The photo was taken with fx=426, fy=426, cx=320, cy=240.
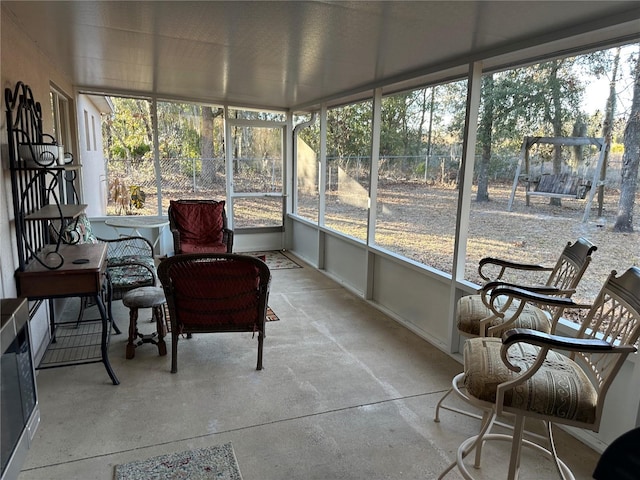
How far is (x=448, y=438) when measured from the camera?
2.27 meters

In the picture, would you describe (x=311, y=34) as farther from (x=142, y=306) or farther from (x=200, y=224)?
(x=200, y=224)

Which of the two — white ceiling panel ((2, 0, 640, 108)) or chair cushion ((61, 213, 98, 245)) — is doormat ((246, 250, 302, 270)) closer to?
chair cushion ((61, 213, 98, 245))

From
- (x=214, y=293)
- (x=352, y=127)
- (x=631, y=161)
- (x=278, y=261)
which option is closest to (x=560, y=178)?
(x=631, y=161)

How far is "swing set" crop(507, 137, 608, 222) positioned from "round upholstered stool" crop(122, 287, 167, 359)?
2.64 metres

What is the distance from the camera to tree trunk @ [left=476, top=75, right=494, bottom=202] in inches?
122

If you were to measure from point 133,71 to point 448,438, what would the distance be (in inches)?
162

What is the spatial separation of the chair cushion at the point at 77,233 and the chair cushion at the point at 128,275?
28 centimetres

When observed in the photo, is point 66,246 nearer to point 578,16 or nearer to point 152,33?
point 152,33

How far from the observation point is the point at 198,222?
505cm

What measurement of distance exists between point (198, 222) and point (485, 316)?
12.0ft

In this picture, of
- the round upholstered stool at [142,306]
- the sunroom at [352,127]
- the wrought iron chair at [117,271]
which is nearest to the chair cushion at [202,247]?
the wrought iron chair at [117,271]

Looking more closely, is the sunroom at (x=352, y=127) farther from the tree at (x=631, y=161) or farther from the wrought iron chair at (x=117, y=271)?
the wrought iron chair at (x=117, y=271)

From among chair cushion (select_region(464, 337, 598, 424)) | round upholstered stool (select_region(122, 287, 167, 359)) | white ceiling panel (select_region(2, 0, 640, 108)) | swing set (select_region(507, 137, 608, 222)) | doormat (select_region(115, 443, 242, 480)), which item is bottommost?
doormat (select_region(115, 443, 242, 480))

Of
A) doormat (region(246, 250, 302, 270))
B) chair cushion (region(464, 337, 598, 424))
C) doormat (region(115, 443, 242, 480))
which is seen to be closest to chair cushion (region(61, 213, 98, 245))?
doormat (region(115, 443, 242, 480))
